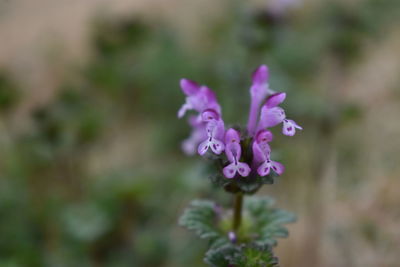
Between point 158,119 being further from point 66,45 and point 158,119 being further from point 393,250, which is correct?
point 393,250

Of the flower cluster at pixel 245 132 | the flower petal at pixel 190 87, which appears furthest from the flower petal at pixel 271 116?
the flower petal at pixel 190 87

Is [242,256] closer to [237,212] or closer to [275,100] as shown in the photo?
[237,212]

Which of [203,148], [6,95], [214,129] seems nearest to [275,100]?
[214,129]

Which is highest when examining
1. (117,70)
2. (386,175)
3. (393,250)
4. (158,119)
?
(117,70)

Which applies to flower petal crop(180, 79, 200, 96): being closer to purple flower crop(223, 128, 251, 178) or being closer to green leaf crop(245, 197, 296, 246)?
purple flower crop(223, 128, 251, 178)

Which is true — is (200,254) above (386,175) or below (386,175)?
below

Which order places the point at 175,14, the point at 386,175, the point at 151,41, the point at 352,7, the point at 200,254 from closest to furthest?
the point at 200,254 < the point at 386,175 < the point at 151,41 < the point at 352,7 < the point at 175,14

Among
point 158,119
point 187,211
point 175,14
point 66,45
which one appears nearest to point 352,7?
point 175,14

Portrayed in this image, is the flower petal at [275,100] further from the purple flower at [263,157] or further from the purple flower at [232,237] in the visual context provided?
the purple flower at [232,237]

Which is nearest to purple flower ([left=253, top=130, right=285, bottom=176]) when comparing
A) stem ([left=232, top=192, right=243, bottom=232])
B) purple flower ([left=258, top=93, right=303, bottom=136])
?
purple flower ([left=258, top=93, right=303, bottom=136])
